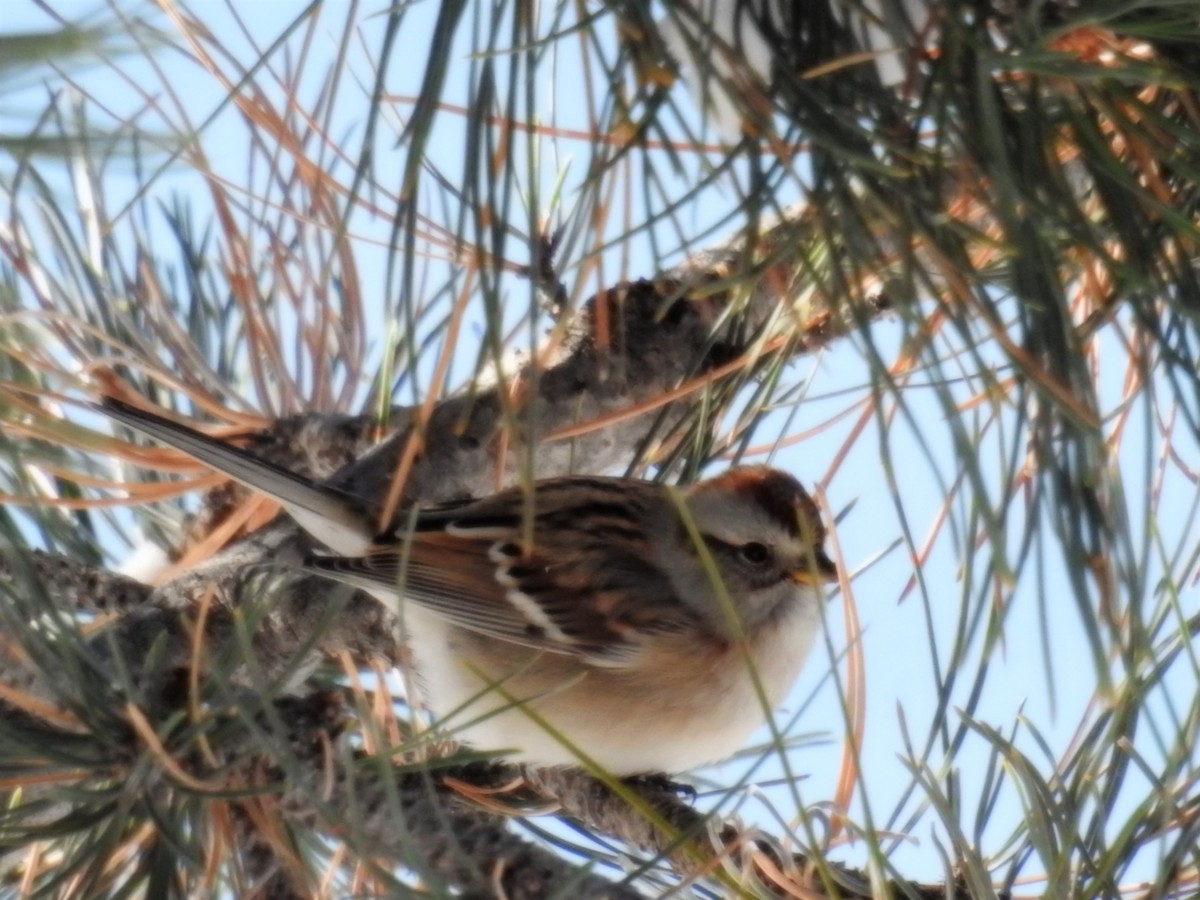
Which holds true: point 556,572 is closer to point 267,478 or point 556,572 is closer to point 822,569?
point 822,569

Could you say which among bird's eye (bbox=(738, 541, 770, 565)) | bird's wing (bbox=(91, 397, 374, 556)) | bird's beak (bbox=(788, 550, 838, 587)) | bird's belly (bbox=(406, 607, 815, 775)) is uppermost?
bird's wing (bbox=(91, 397, 374, 556))

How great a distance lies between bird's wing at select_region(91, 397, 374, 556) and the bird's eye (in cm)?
67

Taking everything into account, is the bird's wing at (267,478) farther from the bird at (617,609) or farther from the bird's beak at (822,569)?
the bird's beak at (822,569)

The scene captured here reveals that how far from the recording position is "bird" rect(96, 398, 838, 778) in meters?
1.79

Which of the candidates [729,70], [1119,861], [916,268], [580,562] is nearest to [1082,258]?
[916,268]


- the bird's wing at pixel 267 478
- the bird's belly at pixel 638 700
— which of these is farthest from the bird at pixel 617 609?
the bird's wing at pixel 267 478

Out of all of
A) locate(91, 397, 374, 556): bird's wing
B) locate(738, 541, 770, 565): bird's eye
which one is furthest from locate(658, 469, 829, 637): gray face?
locate(91, 397, 374, 556): bird's wing

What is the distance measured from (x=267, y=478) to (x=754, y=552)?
2.67ft

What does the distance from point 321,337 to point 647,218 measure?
772mm

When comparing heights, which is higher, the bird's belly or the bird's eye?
the bird's eye

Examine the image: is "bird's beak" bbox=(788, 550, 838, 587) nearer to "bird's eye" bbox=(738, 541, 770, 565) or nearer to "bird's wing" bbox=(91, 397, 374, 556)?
"bird's eye" bbox=(738, 541, 770, 565)

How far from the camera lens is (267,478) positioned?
142 cm

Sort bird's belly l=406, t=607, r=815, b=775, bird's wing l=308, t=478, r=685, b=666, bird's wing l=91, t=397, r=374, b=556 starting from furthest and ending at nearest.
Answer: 1. bird's wing l=308, t=478, r=685, b=666
2. bird's belly l=406, t=607, r=815, b=775
3. bird's wing l=91, t=397, r=374, b=556

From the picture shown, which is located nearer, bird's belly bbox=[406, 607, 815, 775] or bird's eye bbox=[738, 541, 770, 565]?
bird's belly bbox=[406, 607, 815, 775]
